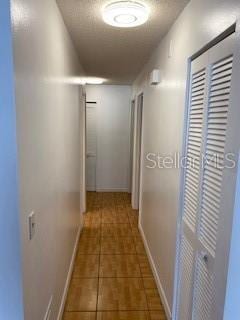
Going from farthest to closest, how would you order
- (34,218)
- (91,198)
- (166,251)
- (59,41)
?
Answer: (91,198), (166,251), (59,41), (34,218)

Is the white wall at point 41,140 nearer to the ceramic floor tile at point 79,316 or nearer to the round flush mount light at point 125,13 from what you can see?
the ceramic floor tile at point 79,316

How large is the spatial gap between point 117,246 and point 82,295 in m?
1.02

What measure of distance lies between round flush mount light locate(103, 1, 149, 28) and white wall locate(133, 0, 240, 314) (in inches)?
11.7

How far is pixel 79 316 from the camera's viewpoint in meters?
2.05

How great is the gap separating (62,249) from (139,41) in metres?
2.04

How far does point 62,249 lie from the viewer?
2107 millimetres

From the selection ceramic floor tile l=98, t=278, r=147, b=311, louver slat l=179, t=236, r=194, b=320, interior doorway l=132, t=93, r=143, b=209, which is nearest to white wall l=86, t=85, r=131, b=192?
interior doorway l=132, t=93, r=143, b=209

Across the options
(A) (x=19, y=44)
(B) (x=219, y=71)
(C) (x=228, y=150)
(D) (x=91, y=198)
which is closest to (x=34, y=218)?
(A) (x=19, y=44)

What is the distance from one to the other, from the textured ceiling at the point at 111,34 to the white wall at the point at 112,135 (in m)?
1.79

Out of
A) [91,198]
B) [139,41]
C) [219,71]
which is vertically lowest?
[91,198]

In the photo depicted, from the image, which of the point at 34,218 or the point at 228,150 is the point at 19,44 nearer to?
the point at 34,218

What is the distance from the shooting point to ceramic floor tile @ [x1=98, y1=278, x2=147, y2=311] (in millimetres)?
2176

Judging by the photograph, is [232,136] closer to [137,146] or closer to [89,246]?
[89,246]

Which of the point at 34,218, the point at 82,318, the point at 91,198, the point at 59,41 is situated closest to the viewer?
the point at 34,218
